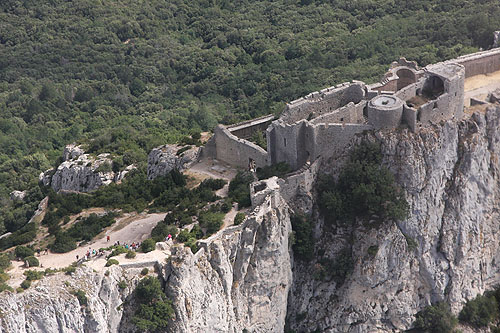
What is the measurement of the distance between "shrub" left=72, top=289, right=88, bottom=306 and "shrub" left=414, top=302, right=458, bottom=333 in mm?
28004

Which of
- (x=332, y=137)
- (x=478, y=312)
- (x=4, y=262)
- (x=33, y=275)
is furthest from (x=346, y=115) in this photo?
(x=4, y=262)

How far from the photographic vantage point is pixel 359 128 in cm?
7119

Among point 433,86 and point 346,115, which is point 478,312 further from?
point 346,115

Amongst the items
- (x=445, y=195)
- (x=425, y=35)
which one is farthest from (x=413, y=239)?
(x=425, y=35)

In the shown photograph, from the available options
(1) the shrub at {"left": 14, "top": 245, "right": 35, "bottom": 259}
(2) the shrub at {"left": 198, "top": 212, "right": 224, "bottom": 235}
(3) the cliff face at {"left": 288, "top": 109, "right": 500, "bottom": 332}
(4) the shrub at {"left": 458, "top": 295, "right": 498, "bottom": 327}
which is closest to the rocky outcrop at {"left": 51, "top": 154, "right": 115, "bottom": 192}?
(2) the shrub at {"left": 198, "top": 212, "right": 224, "bottom": 235}

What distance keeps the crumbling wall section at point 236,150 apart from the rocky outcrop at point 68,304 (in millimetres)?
18247

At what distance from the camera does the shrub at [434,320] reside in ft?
243

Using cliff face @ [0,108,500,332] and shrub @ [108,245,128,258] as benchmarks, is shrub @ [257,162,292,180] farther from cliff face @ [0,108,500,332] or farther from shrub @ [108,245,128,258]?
shrub @ [108,245,128,258]

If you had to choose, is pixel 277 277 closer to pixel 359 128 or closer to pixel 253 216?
pixel 253 216

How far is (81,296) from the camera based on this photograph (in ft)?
190

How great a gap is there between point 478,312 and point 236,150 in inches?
910

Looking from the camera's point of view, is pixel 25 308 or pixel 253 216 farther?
pixel 253 216

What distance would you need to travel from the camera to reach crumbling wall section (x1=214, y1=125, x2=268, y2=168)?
76.0 metres

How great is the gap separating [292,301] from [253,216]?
9.47 meters
